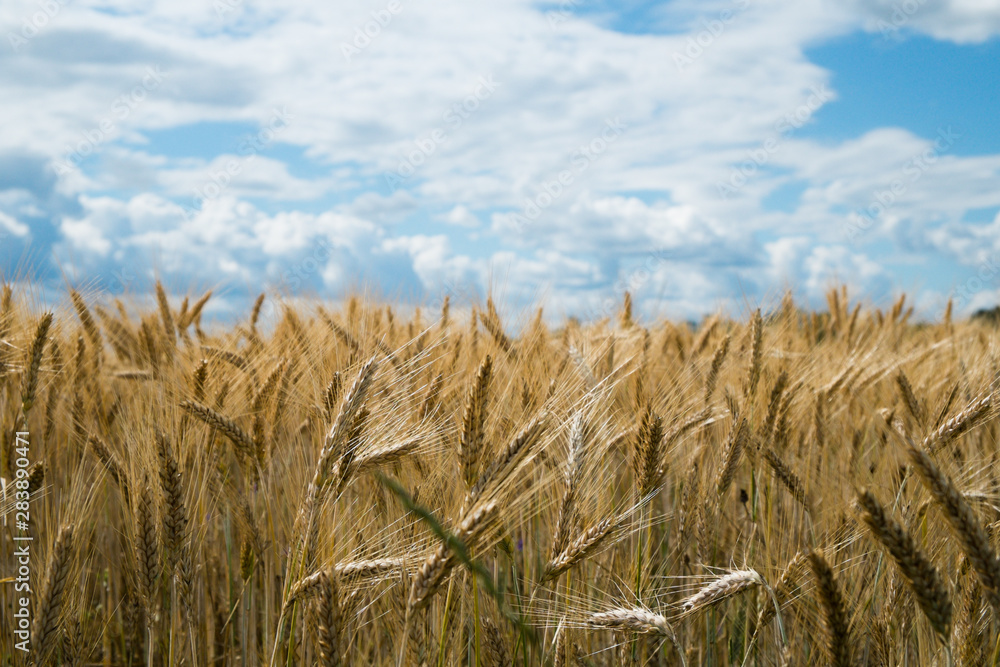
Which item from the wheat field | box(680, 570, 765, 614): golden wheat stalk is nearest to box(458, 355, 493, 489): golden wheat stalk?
the wheat field

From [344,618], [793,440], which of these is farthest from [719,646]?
[344,618]

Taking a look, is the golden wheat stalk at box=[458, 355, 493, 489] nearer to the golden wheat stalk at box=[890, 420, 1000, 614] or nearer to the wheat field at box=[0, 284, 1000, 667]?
the wheat field at box=[0, 284, 1000, 667]

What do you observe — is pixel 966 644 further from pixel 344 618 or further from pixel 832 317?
pixel 832 317

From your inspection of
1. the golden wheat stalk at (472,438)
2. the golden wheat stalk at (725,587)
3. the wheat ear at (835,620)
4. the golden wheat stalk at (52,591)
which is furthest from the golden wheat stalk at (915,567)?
the golden wheat stalk at (52,591)

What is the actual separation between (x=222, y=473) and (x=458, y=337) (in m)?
1.26

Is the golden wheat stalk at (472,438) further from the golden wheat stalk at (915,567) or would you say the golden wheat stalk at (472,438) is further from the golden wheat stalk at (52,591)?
the golden wheat stalk at (52,591)

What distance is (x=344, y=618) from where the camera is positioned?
168 centimetres

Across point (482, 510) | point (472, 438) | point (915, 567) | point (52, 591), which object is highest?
point (472, 438)

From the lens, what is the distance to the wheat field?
1562mm

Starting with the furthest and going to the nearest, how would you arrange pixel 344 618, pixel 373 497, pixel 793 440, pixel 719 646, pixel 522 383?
pixel 793 440 < pixel 719 646 < pixel 522 383 < pixel 373 497 < pixel 344 618

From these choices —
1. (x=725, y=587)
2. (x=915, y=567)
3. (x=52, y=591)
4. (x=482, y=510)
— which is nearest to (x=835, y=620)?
(x=915, y=567)

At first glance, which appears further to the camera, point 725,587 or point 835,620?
point 725,587

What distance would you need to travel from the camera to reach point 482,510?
1341 millimetres

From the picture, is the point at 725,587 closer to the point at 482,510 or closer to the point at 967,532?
the point at 967,532
